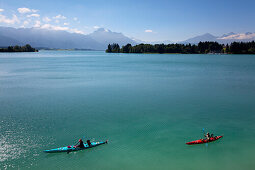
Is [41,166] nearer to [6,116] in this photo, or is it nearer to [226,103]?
[6,116]

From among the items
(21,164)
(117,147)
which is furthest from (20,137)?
(117,147)

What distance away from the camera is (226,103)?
125 ft

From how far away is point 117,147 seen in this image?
72.2 ft

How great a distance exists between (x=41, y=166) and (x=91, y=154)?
4898 mm

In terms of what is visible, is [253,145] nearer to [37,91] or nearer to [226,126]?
[226,126]

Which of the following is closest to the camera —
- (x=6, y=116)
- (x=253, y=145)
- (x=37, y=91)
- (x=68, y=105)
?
(x=253, y=145)

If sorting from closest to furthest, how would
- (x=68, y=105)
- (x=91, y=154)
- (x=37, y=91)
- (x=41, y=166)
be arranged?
(x=41, y=166) < (x=91, y=154) < (x=68, y=105) < (x=37, y=91)

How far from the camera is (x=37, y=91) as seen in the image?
159 feet

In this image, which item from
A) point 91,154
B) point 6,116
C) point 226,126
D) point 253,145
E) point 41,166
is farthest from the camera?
point 6,116

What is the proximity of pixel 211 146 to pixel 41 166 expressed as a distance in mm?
18149

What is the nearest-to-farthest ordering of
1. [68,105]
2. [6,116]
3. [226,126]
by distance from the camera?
[226,126] → [6,116] → [68,105]

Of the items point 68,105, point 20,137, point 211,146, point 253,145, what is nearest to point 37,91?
point 68,105

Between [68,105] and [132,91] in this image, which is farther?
[132,91]

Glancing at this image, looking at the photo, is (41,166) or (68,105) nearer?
(41,166)
